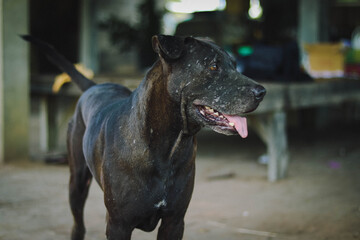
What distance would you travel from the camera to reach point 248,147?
932 cm

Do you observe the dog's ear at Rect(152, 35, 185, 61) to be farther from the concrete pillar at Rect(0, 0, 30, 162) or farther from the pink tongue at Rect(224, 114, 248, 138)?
the concrete pillar at Rect(0, 0, 30, 162)

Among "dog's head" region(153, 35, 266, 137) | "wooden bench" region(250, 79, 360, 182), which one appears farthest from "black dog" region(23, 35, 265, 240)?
"wooden bench" region(250, 79, 360, 182)

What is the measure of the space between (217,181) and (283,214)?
165 centimetres

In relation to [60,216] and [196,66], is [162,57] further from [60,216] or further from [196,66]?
[60,216]

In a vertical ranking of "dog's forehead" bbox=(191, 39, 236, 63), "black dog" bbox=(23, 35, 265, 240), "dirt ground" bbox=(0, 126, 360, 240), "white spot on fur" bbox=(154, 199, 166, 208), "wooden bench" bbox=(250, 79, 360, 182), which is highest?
"dog's forehead" bbox=(191, 39, 236, 63)

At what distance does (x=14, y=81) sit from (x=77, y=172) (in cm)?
437

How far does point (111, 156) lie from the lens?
2906 millimetres

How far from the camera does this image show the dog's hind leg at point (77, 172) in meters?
3.81

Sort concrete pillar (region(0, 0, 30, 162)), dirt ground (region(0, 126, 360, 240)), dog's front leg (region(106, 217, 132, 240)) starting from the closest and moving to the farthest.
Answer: dog's front leg (region(106, 217, 132, 240)), dirt ground (region(0, 126, 360, 240)), concrete pillar (region(0, 0, 30, 162))

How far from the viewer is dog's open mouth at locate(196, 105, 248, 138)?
258 cm

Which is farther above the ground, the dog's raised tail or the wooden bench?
the dog's raised tail

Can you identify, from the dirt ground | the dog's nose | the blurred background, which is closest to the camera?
the dog's nose

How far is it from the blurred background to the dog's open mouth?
2.24 m

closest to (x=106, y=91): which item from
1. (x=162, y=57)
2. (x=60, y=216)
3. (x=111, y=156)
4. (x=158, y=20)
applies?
(x=111, y=156)
